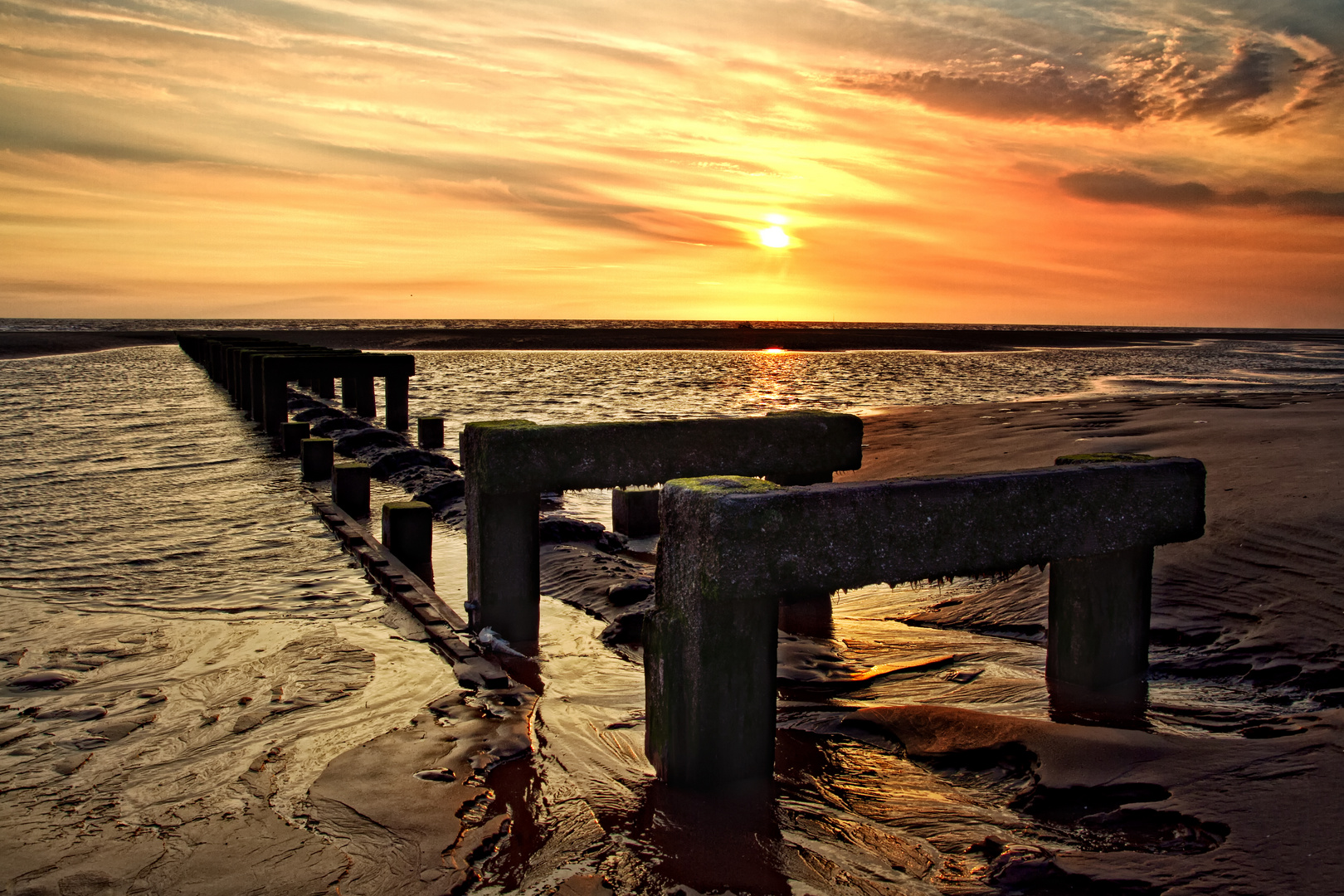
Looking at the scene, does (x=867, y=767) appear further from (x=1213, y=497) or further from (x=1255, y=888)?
(x=1213, y=497)

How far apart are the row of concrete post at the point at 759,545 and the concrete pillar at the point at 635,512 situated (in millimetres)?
3988

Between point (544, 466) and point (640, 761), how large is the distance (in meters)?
2.12

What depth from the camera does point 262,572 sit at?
8359 millimetres

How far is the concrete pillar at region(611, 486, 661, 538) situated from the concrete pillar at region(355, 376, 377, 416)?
15219 millimetres

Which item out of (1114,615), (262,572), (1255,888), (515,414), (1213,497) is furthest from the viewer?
(515,414)

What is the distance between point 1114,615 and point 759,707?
2.32m

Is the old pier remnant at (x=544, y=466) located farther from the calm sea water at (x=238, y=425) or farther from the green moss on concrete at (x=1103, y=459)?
the green moss on concrete at (x=1103, y=459)

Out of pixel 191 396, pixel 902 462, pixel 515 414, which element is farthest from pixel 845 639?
pixel 191 396

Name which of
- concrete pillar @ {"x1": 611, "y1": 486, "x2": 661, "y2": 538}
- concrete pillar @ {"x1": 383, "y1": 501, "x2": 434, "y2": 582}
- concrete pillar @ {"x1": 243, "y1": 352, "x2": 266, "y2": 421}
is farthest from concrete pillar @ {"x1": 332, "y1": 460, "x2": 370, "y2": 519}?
concrete pillar @ {"x1": 243, "y1": 352, "x2": 266, "y2": 421}

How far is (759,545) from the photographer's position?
3.75 m

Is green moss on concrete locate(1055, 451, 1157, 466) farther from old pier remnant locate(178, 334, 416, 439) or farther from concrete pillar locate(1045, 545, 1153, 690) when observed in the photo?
old pier remnant locate(178, 334, 416, 439)

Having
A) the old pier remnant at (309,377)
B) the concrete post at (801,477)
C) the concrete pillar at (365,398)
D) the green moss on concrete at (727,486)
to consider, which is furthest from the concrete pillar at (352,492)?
the concrete pillar at (365,398)

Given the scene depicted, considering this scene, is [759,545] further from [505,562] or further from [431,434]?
[431,434]

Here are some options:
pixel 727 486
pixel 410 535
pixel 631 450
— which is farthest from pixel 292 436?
pixel 727 486
